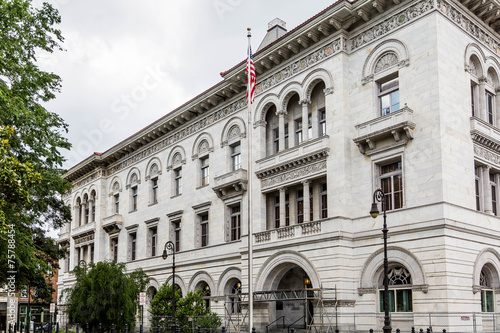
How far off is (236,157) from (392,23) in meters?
14.0

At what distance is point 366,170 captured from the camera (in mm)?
27828

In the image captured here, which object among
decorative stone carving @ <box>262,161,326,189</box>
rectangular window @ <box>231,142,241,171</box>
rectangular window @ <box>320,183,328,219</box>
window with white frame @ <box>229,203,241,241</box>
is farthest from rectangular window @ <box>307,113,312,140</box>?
window with white frame @ <box>229,203,241,241</box>

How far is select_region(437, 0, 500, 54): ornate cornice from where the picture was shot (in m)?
26.7

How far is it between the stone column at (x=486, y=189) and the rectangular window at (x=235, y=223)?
14970 mm

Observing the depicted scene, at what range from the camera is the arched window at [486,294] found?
26.0 m

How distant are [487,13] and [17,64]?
21.9m

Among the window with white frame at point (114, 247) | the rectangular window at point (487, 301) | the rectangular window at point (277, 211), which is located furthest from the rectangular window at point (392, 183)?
the window with white frame at point (114, 247)

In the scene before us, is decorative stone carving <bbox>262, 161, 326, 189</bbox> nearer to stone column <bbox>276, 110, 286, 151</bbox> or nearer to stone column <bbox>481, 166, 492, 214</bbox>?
stone column <bbox>276, 110, 286, 151</bbox>

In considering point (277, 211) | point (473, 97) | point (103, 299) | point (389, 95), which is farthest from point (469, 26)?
point (103, 299)

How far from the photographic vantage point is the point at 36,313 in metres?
76.8

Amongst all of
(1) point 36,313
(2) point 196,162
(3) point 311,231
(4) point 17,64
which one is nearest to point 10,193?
(4) point 17,64

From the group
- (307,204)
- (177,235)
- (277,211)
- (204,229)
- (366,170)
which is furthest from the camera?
(177,235)

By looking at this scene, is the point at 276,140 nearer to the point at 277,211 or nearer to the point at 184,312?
the point at 277,211

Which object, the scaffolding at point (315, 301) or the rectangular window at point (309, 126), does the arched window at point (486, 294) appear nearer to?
the scaffolding at point (315, 301)
